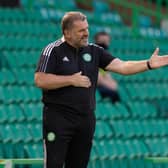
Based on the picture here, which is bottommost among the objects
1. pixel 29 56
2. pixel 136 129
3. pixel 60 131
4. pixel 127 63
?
pixel 136 129

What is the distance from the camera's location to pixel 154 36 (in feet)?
46.8

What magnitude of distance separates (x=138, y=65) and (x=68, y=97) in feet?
2.14

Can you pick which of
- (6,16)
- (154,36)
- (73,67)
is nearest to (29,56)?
(6,16)

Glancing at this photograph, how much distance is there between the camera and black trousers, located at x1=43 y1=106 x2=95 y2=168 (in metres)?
6.11

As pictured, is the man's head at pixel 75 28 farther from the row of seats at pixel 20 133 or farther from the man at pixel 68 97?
the row of seats at pixel 20 133

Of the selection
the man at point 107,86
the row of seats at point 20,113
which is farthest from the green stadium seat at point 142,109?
the row of seats at point 20,113

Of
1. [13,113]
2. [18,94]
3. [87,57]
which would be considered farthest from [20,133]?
[87,57]

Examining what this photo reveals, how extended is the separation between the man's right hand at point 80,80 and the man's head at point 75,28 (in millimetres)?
245

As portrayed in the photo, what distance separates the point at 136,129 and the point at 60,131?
4172mm

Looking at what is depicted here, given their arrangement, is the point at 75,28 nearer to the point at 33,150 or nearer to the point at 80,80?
the point at 80,80

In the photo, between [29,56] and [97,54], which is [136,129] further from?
[97,54]

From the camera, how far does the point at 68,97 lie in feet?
20.1

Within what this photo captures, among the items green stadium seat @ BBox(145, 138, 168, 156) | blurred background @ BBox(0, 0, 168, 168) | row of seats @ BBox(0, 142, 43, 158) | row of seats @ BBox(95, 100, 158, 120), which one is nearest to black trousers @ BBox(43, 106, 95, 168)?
blurred background @ BBox(0, 0, 168, 168)

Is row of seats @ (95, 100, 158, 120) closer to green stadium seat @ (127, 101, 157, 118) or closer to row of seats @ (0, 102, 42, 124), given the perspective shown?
green stadium seat @ (127, 101, 157, 118)
